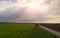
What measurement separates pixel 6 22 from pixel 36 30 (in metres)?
0.43

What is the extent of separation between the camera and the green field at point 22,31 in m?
1.28

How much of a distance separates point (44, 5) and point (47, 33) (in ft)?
1.36

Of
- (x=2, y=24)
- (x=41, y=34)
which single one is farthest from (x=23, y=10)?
(x=41, y=34)

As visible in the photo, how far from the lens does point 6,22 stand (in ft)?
5.07

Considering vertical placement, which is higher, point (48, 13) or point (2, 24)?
point (48, 13)

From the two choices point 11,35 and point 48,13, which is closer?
point 11,35

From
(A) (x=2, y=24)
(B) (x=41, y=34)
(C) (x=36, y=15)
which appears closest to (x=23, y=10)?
(C) (x=36, y=15)

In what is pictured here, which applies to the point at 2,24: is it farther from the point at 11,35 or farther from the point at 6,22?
the point at 11,35

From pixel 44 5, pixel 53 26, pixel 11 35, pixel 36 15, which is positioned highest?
pixel 44 5

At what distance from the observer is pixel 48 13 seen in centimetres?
154

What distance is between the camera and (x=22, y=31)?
138 centimetres

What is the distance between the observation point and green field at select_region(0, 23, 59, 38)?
4.20ft

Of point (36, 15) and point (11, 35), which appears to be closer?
point (11, 35)

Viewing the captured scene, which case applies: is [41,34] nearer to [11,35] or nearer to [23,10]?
[11,35]
